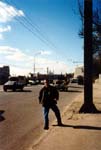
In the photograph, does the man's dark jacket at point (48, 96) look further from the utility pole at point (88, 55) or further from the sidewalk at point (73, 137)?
the utility pole at point (88, 55)

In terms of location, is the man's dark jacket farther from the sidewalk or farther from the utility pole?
the utility pole

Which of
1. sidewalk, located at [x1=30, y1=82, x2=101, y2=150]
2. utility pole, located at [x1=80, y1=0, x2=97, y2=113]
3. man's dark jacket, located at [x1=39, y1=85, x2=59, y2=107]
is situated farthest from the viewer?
utility pole, located at [x1=80, y1=0, x2=97, y2=113]

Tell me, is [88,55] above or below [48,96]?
above

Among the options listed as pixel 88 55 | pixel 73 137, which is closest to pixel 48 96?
pixel 73 137

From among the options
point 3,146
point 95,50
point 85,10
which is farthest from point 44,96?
point 95,50

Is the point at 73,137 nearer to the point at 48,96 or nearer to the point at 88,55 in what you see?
the point at 48,96

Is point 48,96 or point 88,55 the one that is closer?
point 48,96

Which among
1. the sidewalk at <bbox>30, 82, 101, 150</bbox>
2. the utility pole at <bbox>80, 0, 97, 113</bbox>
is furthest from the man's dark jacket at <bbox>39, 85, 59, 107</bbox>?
the utility pole at <bbox>80, 0, 97, 113</bbox>

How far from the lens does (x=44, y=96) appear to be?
14.9 meters

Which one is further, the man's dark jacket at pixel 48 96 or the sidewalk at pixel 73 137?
the man's dark jacket at pixel 48 96

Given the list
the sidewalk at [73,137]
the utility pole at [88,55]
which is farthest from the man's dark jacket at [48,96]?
the utility pole at [88,55]

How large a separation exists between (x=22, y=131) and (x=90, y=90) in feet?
24.3

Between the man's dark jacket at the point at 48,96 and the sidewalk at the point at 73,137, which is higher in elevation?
the man's dark jacket at the point at 48,96

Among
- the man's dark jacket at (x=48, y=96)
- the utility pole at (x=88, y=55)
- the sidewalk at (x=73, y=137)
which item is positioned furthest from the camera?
the utility pole at (x=88, y=55)
